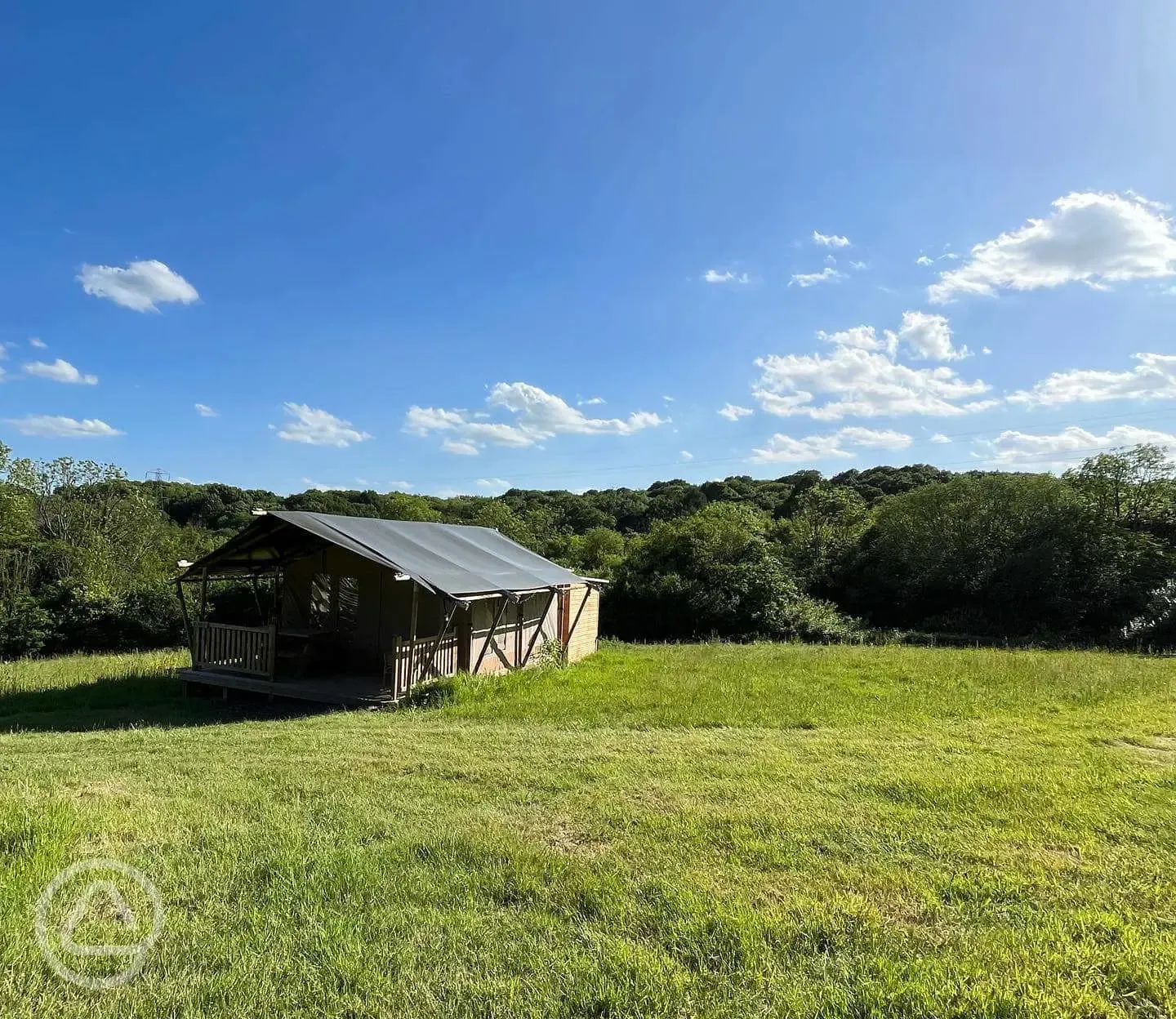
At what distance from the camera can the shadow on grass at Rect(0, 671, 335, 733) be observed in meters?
9.48

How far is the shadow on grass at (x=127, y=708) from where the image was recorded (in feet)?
31.1

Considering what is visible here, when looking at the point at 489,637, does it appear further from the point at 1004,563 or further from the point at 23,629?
the point at 1004,563

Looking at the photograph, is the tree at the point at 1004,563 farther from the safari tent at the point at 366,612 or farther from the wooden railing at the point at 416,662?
the wooden railing at the point at 416,662

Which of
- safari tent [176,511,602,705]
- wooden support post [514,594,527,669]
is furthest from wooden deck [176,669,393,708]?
wooden support post [514,594,527,669]

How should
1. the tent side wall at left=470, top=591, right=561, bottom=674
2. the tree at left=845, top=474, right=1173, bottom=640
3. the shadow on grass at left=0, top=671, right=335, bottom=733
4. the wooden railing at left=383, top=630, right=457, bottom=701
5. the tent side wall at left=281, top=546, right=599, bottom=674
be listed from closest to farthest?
1. the shadow on grass at left=0, top=671, right=335, bottom=733
2. the wooden railing at left=383, top=630, right=457, bottom=701
3. the tent side wall at left=470, top=591, right=561, bottom=674
4. the tent side wall at left=281, top=546, right=599, bottom=674
5. the tree at left=845, top=474, right=1173, bottom=640

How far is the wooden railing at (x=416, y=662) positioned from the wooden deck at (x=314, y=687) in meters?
0.26

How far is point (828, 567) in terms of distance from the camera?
93.8 ft

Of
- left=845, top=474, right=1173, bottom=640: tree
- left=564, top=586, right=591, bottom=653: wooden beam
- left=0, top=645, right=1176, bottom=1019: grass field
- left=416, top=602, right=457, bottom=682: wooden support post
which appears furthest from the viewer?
left=845, top=474, right=1173, bottom=640: tree

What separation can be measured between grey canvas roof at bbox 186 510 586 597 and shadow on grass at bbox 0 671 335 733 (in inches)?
89.3

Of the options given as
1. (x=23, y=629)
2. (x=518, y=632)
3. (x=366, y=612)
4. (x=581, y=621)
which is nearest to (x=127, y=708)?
(x=366, y=612)

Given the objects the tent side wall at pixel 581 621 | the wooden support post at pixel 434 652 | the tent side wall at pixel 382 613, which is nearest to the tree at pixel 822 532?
the tent side wall at pixel 581 621

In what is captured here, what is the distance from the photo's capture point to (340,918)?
3.15 metres

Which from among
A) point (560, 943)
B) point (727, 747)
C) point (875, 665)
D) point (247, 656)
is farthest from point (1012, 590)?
point (560, 943)

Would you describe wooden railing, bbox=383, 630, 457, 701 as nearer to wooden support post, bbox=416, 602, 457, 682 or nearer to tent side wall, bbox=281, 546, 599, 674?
wooden support post, bbox=416, 602, 457, 682
